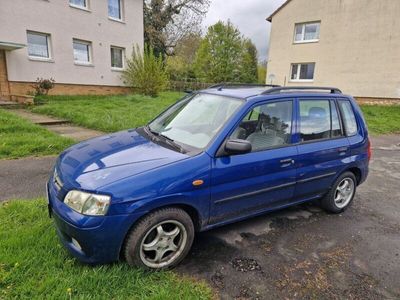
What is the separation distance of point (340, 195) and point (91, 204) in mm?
3561

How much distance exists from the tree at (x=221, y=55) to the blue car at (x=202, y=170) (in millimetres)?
33545

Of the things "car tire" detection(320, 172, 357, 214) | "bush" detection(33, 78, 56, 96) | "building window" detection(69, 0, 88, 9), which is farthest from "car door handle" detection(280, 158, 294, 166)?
"building window" detection(69, 0, 88, 9)

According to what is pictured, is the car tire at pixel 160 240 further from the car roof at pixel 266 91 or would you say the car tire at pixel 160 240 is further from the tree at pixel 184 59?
the tree at pixel 184 59

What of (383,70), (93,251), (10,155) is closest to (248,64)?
(383,70)

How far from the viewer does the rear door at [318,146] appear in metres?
3.61

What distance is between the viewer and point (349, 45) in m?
19.0

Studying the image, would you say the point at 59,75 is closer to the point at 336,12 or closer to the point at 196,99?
the point at 196,99

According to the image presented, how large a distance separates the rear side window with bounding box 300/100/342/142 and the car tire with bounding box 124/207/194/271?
191cm

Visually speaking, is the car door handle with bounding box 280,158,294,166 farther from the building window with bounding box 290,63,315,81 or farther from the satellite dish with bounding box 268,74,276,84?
the satellite dish with bounding box 268,74,276,84

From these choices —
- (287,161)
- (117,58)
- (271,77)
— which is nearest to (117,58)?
(117,58)

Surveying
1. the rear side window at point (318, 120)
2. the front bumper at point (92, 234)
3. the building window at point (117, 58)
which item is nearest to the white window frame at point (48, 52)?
the building window at point (117, 58)

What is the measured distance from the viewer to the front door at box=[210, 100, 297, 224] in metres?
2.96

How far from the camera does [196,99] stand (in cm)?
386

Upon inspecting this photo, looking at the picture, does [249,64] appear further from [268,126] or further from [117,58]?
[268,126]
